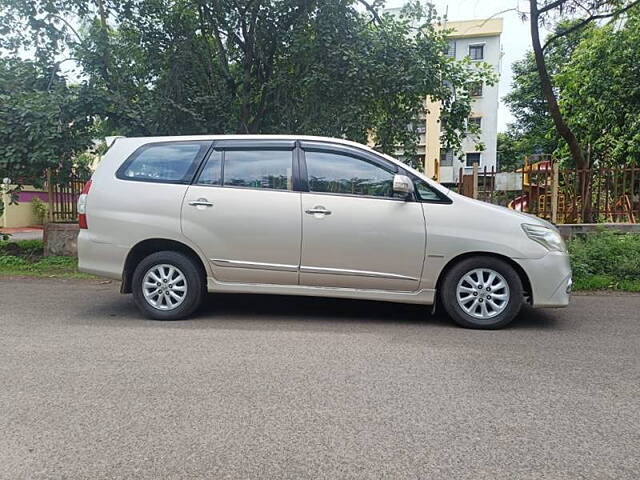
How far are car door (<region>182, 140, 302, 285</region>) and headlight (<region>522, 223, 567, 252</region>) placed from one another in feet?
7.60

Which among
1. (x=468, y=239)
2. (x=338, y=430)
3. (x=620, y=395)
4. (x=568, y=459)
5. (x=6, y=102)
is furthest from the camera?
(x=6, y=102)

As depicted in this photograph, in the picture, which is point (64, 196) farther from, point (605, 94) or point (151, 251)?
point (605, 94)


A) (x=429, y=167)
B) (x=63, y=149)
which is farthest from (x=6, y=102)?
(x=429, y=167)

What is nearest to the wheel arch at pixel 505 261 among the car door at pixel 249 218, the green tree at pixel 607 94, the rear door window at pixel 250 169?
the car door at pixel 249 218

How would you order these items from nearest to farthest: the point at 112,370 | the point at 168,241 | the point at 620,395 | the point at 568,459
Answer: the point at 568,459 < the point at 620,395 < the point at 112,370 < the point at 168,241

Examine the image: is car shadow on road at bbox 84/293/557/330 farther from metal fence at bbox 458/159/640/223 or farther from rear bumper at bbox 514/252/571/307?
metal fence at bbox 458/159/640/223

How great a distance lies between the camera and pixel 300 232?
543 cm

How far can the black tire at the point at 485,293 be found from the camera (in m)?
5.23

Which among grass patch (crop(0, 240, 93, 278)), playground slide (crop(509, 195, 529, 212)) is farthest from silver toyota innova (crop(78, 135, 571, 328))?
playground slide (crop(509, 195, 529, 212))

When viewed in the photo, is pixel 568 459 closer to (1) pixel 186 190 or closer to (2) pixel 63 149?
(1) pixel 186 190

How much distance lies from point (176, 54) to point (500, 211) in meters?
7.15

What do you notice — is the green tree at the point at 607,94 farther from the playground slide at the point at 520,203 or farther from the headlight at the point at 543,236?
the headlight at the point at 543,236

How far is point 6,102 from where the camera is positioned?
29.5ft

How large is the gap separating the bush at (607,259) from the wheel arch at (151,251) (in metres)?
5.51
